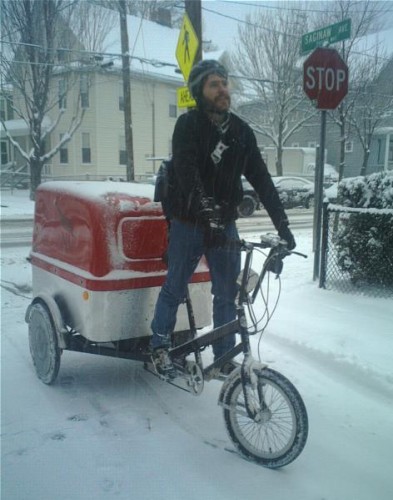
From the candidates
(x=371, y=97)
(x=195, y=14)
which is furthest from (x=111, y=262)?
(x=371, y=97)

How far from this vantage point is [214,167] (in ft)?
10.3

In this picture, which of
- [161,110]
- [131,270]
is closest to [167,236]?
[131,270]

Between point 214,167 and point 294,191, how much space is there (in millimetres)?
20459

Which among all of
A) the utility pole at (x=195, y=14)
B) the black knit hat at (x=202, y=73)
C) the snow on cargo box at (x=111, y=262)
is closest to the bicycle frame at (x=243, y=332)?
the snow on cargo box at (x=111, y=262)

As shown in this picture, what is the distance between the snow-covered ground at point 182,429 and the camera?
266cm

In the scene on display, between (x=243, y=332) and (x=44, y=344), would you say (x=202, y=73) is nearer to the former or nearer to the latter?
(x=243, y=332)

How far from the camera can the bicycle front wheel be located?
8.91 ft

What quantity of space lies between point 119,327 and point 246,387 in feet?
3.38

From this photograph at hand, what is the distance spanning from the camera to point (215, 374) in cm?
314

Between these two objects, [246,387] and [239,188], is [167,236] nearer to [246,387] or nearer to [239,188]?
[239,188]

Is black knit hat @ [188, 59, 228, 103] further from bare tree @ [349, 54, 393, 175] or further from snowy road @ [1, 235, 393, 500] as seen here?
bare tree @ [349, 54, 393, 175]

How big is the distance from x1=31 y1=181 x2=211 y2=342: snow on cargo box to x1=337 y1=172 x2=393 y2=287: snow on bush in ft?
9.30

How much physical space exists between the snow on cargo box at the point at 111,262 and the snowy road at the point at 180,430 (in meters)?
0.55

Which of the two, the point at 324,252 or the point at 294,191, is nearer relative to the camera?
the point at 324,252
